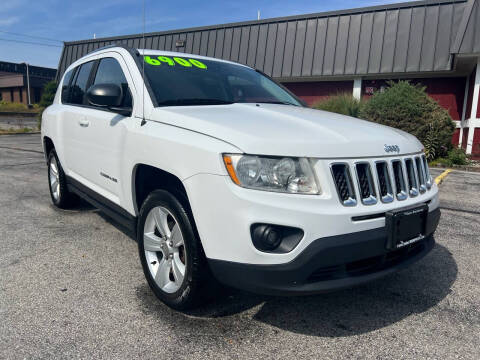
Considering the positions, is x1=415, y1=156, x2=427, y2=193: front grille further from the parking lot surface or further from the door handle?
the door handle

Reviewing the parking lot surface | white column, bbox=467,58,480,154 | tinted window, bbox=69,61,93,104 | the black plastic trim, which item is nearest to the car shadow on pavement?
the parking lot surface

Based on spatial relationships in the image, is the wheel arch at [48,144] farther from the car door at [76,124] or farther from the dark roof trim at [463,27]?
the dark roof trim at [463,27]

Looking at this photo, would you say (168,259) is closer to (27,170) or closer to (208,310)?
(208,310)

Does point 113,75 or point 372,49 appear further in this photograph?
point 372,49

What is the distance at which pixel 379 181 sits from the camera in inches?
89.4

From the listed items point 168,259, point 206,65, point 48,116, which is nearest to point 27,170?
point 48,116

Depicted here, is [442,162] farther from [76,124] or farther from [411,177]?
[76,124]

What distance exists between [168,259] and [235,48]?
614 inches

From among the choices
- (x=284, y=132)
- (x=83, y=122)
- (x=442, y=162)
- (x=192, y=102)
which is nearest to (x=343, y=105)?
(x=442, y=162)

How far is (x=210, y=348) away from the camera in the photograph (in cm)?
214

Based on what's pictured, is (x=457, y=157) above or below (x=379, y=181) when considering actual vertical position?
below

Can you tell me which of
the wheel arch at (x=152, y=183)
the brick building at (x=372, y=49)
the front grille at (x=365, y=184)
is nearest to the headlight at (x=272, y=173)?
the front grille at (x=365, y=184)

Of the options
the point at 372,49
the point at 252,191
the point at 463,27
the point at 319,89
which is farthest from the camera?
the point at 319,89

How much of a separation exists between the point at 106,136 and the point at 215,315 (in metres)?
1.70
